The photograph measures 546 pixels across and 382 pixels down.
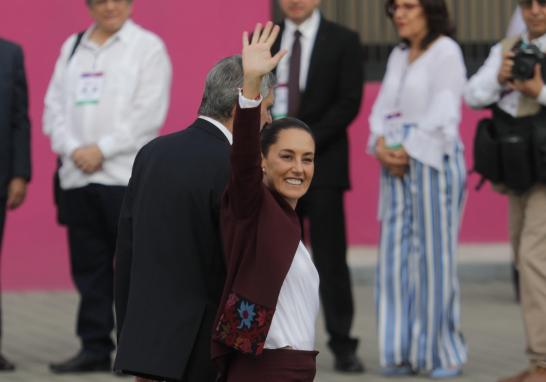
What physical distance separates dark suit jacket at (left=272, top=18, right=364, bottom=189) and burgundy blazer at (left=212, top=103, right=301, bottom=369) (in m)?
3.80

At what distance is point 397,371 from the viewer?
8.62 metres

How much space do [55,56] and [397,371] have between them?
401cm

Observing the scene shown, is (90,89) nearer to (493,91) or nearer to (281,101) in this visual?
(281,101)

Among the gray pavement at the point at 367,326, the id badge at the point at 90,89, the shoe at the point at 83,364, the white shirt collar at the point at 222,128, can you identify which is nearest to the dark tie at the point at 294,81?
the id badge at the point at 90,89

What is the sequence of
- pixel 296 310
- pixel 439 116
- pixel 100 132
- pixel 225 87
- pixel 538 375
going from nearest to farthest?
pixel 296 310 < pixel 225 87 < pixel 538 375 < pixel 439 116 < pixel 100 132

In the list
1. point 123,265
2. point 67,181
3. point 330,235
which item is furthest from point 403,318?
point 123,265

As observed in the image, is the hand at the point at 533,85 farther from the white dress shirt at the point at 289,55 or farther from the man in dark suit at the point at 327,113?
the white dress shirt at the point at 289,55

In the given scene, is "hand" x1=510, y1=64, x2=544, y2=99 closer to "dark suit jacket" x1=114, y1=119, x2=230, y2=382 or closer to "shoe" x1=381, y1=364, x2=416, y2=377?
"shoe" x1=381, y1=364, x2=416, y2=377

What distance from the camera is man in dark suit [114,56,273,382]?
5270mm

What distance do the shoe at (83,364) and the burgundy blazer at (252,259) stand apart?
12.6ft

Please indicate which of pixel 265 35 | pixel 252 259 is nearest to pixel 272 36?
pixel 265 35

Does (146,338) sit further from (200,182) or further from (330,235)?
(330,235)

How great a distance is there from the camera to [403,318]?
870 cm

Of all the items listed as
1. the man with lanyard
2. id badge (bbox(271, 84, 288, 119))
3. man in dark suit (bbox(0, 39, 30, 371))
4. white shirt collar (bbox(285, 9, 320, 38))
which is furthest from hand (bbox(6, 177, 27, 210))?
white shirt collar (bbox(285, 9, 320, 38))
